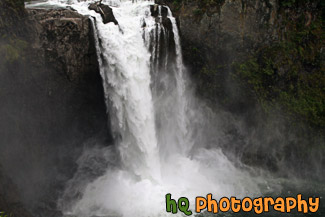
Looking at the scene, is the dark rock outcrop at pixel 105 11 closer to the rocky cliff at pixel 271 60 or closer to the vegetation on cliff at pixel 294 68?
the rocky cliff at pixel 271 60

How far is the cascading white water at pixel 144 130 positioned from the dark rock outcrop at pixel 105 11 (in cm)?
29

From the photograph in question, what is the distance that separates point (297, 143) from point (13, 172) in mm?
11257

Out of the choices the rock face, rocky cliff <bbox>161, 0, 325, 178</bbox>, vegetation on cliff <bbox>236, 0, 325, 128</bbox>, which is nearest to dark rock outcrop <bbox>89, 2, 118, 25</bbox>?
the rock face

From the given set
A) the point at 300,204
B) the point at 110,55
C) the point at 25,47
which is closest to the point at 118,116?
the point at 110,55

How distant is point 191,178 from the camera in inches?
460

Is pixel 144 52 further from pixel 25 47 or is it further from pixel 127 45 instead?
pixel 25 47

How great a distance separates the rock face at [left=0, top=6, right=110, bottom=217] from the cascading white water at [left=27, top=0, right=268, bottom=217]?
0.60 m

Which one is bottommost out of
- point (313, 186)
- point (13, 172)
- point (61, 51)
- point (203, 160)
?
point (313, 186)

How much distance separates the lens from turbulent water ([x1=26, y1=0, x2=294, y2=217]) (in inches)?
400

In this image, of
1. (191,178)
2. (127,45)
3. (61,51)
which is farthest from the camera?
(191,178)

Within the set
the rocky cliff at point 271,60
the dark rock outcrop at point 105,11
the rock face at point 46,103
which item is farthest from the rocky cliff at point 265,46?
the rock face at point 46,103

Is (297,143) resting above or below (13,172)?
below

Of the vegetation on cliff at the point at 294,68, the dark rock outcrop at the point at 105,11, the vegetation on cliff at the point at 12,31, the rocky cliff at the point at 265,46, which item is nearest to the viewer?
the vegetation on cliff at the point at 12,31

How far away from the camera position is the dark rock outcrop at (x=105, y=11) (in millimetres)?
10469
